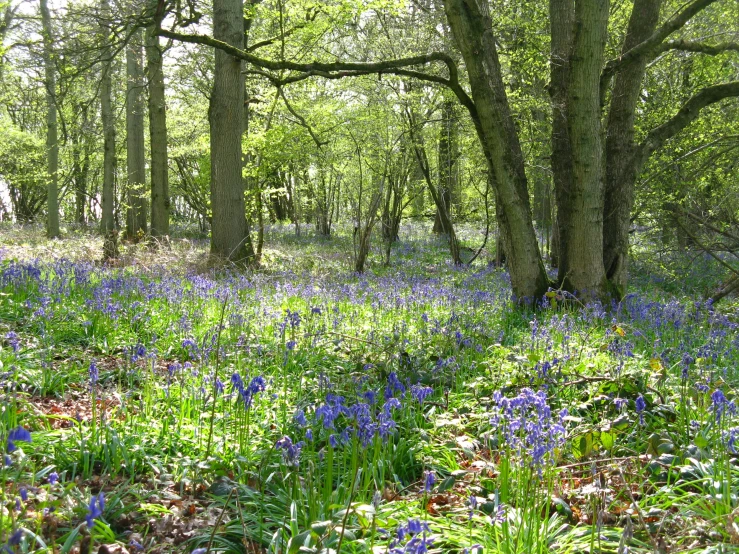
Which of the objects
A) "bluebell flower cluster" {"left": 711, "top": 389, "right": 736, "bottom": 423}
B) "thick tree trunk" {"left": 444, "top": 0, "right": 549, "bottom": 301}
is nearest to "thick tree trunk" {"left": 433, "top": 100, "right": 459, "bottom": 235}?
"thick tree trunk" {"left": 444, "top": 0, "right": 549, "bottom": 301}

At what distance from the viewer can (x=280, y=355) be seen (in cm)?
484

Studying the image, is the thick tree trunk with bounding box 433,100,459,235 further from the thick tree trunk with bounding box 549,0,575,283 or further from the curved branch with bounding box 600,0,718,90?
the curved branch with bounding box 600,0,718,90

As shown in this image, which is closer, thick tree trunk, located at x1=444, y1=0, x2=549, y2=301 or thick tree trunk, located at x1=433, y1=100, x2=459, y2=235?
thick tree trunk, located at x1=444, y1=0, x2=549, y2=301

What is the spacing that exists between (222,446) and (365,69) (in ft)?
17.7

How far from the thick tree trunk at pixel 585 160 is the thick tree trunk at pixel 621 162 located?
64 centimetres

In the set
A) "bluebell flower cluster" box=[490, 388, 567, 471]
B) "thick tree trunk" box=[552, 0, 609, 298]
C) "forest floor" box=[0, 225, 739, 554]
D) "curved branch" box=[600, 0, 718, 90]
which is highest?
"curved branch" box=[600, 0, 718, 90]

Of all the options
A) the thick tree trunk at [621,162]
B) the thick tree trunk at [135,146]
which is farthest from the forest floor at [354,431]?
the thick tree trunk at [135,146]

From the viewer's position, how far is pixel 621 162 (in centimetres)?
811

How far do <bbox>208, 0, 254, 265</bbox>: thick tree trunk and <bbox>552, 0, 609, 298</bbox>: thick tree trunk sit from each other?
6345 millimetres

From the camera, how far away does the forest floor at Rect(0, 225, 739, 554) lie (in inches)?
93.2

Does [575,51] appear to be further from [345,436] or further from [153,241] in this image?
[153,241]

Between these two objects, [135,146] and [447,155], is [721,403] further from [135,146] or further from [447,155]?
[135,146]

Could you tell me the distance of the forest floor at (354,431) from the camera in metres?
2.37

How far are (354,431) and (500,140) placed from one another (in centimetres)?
561
